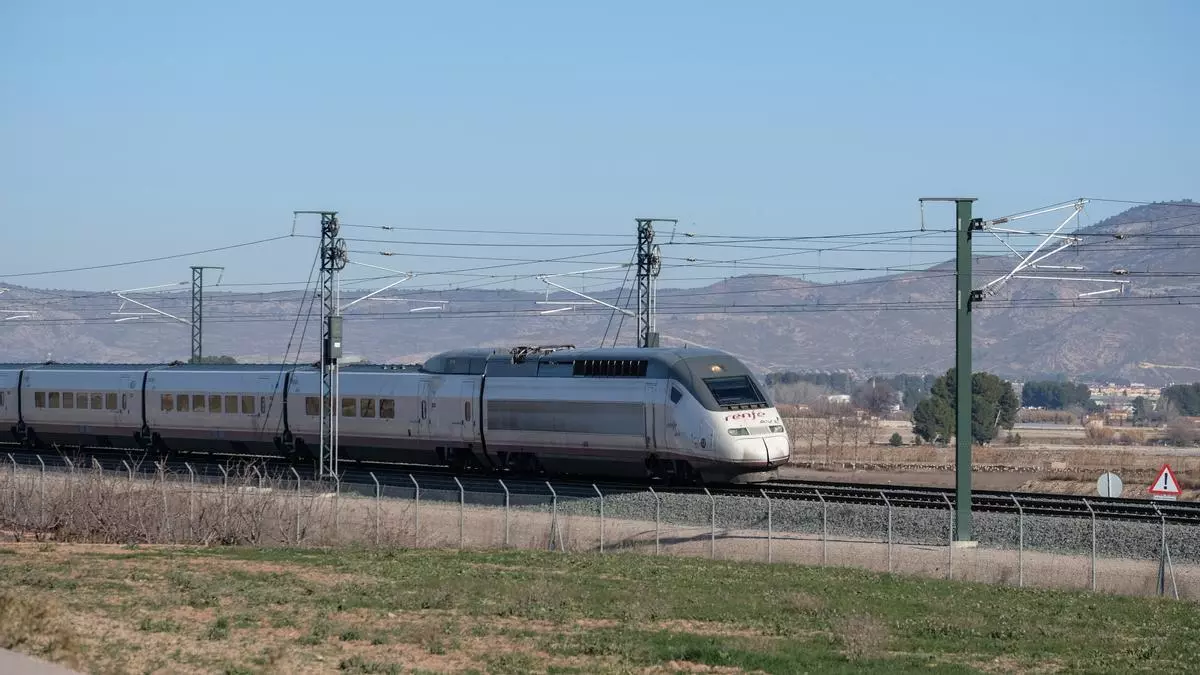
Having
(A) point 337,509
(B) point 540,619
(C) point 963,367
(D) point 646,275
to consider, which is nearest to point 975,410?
(D) point 646,275

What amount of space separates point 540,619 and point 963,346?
1610 centimetres

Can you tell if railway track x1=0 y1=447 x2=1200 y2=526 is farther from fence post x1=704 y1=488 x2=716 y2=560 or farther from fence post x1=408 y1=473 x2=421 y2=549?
fence post x1=704 y1=488 x2=716 y2=560

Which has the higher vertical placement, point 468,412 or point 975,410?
point 468,412

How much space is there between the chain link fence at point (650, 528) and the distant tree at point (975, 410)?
68.8 m

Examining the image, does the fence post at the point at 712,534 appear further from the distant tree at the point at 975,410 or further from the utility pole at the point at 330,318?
the distant tree at the point at 975,410

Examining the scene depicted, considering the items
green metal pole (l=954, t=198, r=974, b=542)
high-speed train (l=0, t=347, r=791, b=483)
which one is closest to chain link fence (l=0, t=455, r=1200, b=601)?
green metal pole (l=954, t=198, r=974, b=542)

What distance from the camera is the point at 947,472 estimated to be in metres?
69.0

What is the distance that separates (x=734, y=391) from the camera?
1610 inches

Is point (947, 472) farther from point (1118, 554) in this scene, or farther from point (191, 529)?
point (191, 529)

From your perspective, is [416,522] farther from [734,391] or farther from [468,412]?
[734,391]

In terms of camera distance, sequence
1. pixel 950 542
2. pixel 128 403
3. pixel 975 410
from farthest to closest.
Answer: pixel 975 410 < pixel 128 403 < pixel 950 542

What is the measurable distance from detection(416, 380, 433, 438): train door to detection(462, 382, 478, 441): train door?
5.14ft

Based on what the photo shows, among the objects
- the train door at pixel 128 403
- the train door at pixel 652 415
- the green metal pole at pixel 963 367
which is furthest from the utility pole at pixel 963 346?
the train door at pixel 128 403

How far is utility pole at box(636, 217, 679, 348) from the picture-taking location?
5144 cm
